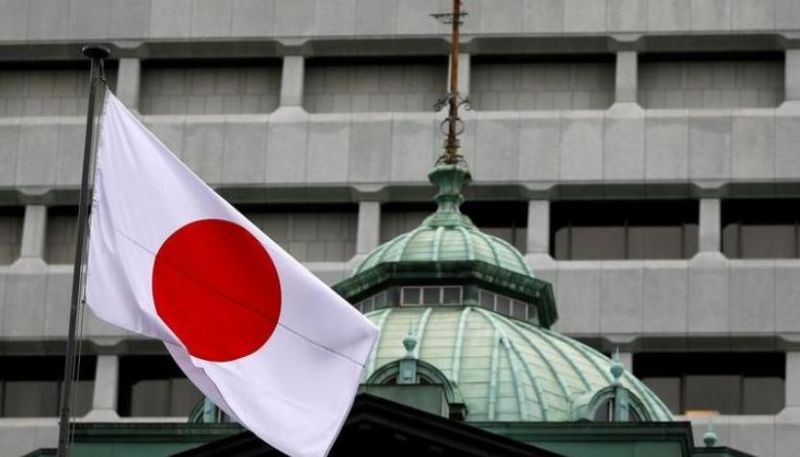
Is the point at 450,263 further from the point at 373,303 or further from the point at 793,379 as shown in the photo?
the point at 793,379

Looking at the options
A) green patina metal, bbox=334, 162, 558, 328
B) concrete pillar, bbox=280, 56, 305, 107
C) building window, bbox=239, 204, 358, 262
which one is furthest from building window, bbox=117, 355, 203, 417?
green patina metal, bbox=334, 162, 558, 328

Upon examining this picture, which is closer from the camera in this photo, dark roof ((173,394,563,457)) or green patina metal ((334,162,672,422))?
dark roof ((173,394,563,457))

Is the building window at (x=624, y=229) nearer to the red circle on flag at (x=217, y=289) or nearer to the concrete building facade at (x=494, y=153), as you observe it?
the concrete building facade at (x=494, y=153)

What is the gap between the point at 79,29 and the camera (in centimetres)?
8600

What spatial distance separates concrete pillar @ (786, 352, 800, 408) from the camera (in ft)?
262

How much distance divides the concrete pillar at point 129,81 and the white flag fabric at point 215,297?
167 ft

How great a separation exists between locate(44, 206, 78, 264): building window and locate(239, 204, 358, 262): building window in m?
5.12

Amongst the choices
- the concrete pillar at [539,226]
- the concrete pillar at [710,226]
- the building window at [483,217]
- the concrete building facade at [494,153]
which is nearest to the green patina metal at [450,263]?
the concrete building facade at [494,153]

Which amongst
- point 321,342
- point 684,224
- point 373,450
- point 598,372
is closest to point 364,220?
point 684,224

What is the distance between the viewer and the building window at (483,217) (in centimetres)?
8381

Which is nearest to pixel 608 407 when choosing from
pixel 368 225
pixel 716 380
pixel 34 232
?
pixel 716 380

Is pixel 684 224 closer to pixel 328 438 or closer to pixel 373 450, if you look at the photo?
pixel 373 450

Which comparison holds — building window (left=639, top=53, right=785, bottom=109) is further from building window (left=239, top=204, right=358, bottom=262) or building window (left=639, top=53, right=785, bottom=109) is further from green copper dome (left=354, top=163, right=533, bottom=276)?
green copper dome (left=354, top=163, right=533, bottom=276)

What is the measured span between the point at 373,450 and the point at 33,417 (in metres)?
35.1
